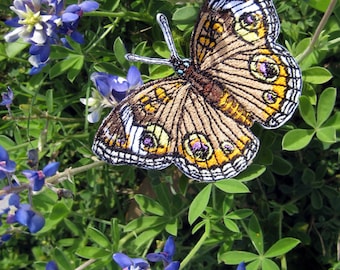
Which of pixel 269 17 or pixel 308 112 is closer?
pixel 269 17

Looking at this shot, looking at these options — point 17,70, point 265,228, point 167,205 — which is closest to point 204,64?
point 167,205

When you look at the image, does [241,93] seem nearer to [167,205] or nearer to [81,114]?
[167,205]

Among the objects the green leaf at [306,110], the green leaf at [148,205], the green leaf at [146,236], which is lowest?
the green leaf at [146,236]

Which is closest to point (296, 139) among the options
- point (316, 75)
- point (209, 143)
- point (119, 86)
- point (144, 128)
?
point (316, 75)

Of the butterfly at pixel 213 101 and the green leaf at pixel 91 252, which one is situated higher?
the butterfly at pixel 213 101

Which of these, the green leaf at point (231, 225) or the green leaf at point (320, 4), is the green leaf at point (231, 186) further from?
the green leaf at point (320, 4)

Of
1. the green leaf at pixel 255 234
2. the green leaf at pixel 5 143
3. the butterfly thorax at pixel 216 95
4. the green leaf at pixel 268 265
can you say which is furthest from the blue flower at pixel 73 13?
the green leaf at pixel 268 265
